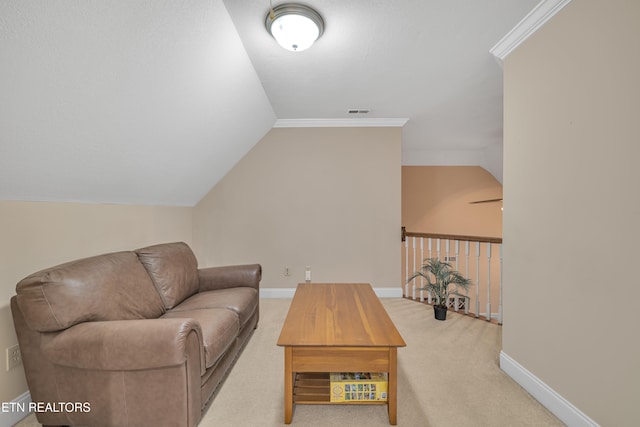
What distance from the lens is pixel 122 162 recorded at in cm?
205

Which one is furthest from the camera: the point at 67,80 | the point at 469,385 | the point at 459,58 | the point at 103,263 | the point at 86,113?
the point at 459,58

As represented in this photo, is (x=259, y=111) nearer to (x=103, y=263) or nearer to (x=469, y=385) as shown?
(x=103, y=263)

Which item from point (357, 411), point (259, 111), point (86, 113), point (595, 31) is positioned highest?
point (259, 111)

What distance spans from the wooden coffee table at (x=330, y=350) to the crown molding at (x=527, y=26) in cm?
214

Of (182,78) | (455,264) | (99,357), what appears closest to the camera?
(99,357)

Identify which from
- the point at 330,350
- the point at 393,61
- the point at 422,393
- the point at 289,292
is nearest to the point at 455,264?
the point at 289,292

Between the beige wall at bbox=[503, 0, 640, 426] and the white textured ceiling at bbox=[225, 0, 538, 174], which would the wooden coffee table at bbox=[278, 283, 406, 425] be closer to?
the beige wall at bbox=[503, 0, 640, 426]

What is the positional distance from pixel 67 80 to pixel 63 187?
2.74ft

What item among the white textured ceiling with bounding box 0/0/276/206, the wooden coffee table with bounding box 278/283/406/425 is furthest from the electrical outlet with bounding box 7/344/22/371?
the wooden coffee table with bounding box 278/283/406/425

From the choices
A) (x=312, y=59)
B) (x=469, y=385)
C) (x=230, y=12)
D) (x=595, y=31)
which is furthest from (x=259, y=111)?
(x=469, y=385)

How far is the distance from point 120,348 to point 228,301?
0.90 metres

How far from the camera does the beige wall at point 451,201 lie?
507 centimetres

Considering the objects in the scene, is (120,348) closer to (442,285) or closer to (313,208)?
(313,208)

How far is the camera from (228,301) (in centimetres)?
217
